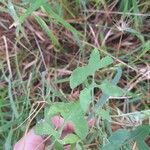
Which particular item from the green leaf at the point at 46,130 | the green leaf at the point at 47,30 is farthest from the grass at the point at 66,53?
the green leaf at the point at 46,130

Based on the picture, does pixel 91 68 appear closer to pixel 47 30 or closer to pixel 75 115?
pixel 75 115

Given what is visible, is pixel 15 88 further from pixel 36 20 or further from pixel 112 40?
pixel 112 40

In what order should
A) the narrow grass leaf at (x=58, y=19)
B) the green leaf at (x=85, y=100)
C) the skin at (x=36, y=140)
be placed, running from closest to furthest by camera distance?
the green leaf at (x=85, y=100) → the skin at (x=36, y=140) → the narrow grass leaf at (x=58, y=19)

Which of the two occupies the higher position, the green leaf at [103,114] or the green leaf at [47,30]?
the green leaf at [47,30]

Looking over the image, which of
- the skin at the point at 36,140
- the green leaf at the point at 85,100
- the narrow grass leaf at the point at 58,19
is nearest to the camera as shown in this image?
the green leaf at the point at 85,100

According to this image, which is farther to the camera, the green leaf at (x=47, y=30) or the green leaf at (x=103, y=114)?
the green leaf at (x=47, y=30)

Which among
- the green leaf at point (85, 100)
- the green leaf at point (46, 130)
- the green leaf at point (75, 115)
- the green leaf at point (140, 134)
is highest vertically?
the green leaf at point (85, 100)

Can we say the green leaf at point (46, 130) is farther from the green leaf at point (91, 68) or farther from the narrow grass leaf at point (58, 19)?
the narrow grass leaf at point (58, 19)

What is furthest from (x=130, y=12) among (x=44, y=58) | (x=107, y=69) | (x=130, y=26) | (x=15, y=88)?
(x=15, y=88)

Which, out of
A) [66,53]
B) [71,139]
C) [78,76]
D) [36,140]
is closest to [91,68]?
[78,76]
